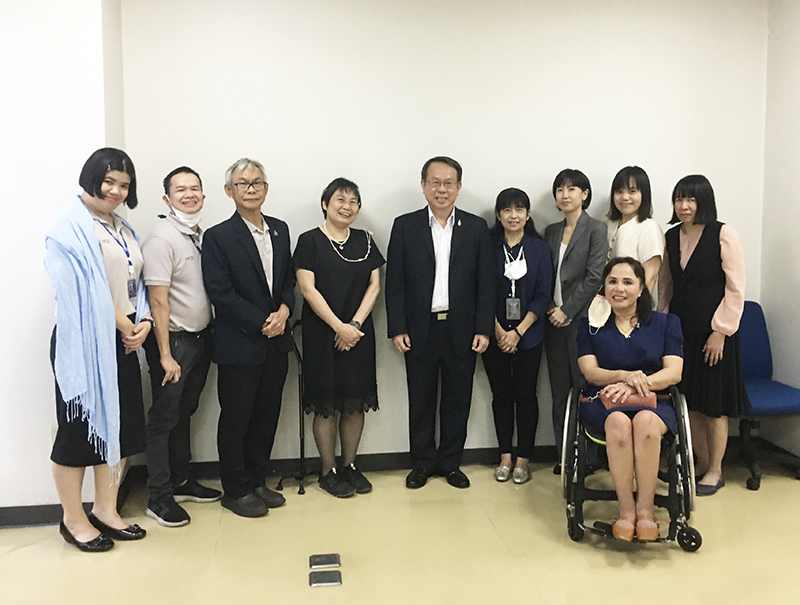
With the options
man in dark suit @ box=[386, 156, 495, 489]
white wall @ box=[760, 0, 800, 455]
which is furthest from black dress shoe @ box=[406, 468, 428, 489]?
white wall @ box=[760, 0, 800, 455]

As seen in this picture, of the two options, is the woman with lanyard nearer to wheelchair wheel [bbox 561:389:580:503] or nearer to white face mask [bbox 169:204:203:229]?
wheelchair wheel [bbox 561:389:580:503]

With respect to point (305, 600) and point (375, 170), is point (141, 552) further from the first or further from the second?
point (375, 170)

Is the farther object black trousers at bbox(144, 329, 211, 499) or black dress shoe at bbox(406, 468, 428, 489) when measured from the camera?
black dress shoe at bbox(406, 468, 428, 489)

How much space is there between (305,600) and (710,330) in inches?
99.6

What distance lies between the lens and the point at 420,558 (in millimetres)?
2844

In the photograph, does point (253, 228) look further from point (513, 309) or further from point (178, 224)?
point (513, 309)

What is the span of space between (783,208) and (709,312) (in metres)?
1.09

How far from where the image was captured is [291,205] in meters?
3.80

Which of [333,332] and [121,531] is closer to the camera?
[121,531]

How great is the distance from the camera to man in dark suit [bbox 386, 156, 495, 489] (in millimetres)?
3635

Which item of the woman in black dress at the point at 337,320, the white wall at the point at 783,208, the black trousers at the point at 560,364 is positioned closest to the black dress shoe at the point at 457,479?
the woman in black dress at the point at 337,320

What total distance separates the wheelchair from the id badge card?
776mm

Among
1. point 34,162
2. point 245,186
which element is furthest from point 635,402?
point 34,162

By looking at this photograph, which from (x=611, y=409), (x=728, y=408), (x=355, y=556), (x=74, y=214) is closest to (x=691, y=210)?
(x=728, y=408)
